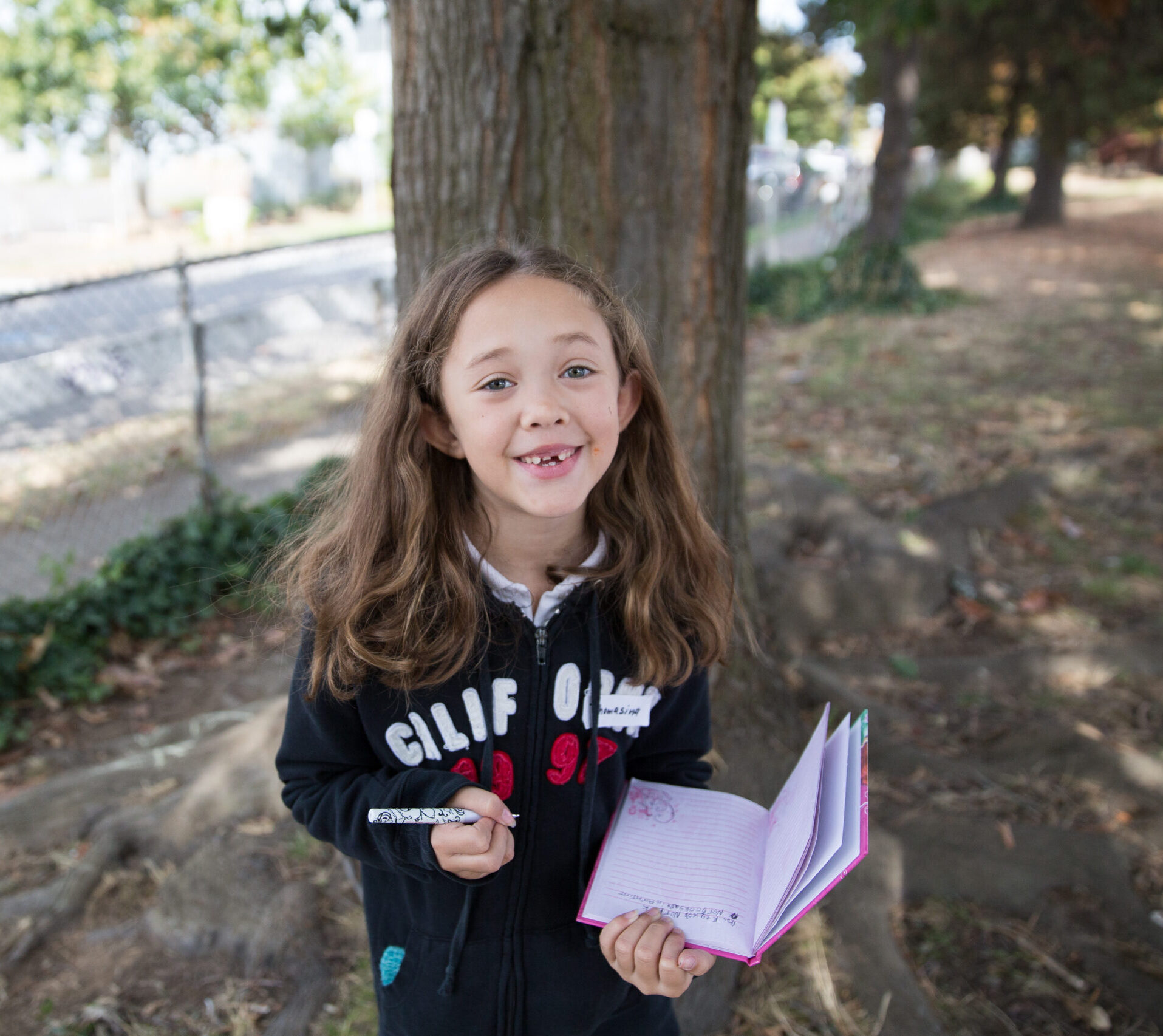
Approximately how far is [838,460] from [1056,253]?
1275 centimetres

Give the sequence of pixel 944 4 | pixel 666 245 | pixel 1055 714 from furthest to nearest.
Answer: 1. pixel 944 4
2. pixel 1055 714
3. pixel 666 245

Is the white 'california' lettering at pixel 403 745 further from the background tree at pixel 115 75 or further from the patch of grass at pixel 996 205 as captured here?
the patch of grass at pixel 996 205

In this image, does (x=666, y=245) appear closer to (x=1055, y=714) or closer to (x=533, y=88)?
(x=533, y=88)

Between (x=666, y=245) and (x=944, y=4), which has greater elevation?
(x=944, y=4)

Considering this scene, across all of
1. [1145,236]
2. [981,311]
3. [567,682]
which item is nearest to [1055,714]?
[567,682]

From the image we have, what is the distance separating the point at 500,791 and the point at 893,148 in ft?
42.6

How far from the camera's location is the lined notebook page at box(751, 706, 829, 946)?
1321 millimetres

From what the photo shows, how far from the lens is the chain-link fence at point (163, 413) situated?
4.76 meters

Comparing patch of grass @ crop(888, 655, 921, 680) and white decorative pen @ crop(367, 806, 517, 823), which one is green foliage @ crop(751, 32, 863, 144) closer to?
patch of grass @ crop(888, 655, 921, 680)

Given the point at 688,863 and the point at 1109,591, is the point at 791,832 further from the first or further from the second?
the point at 1109,591

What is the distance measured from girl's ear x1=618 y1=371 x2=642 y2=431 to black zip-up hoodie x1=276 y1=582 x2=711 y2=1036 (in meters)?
0.34

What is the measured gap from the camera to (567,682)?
1590 mm

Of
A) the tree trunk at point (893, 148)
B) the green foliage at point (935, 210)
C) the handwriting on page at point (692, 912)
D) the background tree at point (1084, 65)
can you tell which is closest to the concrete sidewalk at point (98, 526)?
the handwriting on page at point (692, 912)

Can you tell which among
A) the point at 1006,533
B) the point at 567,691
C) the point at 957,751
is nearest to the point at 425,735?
the point at 567,691
